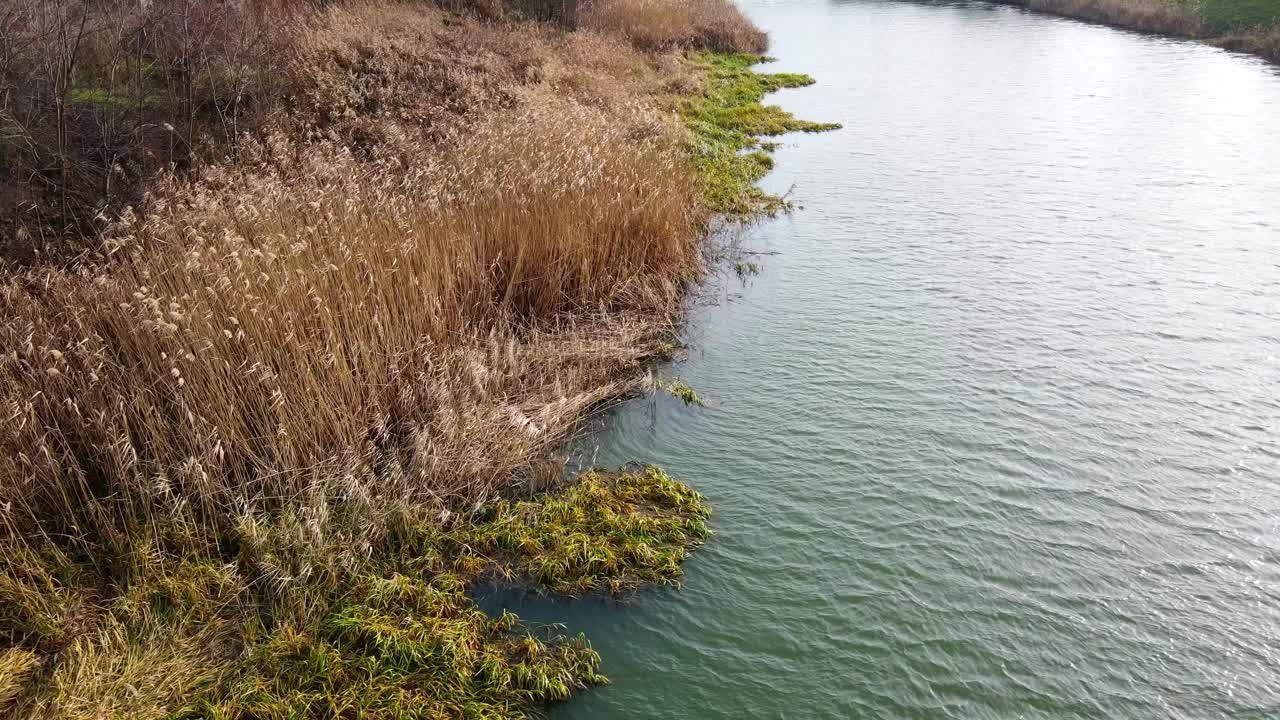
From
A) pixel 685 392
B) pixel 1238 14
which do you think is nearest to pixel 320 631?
pixel 685 392

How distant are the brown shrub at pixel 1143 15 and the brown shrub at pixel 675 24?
51.3 ft

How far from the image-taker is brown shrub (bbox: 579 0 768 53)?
2580cm

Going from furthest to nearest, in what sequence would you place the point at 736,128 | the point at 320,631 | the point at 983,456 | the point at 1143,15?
1. the point at 1143,15
2. the point at 736,128
3. the point at 983,456
4. the point at 320,631

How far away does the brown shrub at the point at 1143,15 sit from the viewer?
31.2 meters

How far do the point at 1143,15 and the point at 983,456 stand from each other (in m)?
34.9

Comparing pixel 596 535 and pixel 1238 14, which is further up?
pixel 1238 14

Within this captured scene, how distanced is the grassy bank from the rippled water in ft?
2.34

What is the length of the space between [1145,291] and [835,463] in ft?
21.1

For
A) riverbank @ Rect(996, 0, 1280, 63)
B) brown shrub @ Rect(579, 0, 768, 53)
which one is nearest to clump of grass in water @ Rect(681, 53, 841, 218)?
brown shrub @ Rect(579, 0, 768, 53)

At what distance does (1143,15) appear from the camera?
3306cm

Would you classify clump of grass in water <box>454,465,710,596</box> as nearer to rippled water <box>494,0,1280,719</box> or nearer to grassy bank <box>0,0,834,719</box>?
grassy bank <box>0,0,834,719</box>

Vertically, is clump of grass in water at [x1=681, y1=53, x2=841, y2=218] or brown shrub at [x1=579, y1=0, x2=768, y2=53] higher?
brown shrub at [x1=579, y1=0, x2=768, y2=53]

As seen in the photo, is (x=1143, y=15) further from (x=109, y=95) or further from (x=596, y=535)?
(x=596, y=535)

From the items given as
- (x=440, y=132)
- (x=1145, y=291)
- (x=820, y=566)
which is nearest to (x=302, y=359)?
(x=820, y=566)
